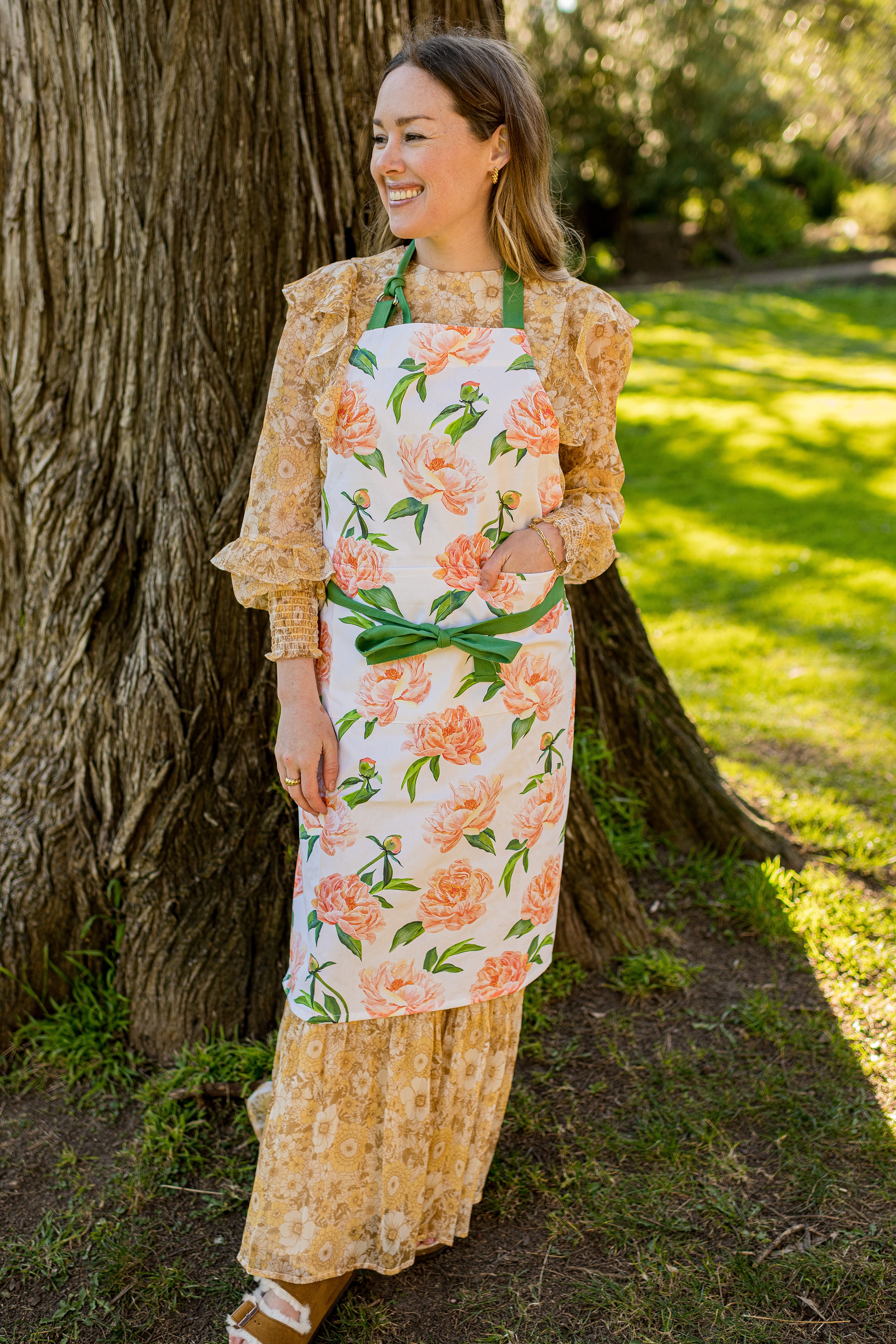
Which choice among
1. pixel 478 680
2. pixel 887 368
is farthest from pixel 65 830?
pixel 887 368

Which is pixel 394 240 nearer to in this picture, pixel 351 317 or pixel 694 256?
pixel 351 317

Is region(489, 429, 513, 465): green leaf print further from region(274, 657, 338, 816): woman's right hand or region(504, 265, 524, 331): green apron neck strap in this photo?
region(274, 657, 338, 816): woman's right hand

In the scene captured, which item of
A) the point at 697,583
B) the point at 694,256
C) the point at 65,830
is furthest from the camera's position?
the point at 694,256

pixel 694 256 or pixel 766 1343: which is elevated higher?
pixel 694 256

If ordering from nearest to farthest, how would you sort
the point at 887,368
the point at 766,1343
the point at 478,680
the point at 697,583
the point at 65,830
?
the point at 478,680 → the point at 766,1343 → the point at 65,830 → the point at 697,583 → the point at 887,368

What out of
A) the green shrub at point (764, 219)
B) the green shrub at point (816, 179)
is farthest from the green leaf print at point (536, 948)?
the green shrub at point (816, 179)

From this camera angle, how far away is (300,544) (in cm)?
186

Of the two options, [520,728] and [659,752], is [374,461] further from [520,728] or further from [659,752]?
[659,752]

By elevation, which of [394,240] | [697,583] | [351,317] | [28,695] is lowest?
[697,583]

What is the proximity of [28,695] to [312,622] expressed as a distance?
3.83 feet

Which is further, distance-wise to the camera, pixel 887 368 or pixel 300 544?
pixel 887 368

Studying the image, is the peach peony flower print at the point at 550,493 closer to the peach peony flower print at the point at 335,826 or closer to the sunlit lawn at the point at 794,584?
the peach peony flower print at the point at 335,826

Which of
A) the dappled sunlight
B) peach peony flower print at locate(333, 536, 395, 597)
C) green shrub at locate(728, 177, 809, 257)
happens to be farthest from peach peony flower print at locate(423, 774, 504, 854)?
green shrub at locate(728, 177, 809, 257)

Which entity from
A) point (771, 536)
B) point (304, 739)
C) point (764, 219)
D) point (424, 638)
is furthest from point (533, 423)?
point (764, 219)
